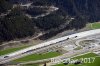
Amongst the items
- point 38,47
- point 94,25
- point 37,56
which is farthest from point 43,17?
point 94,25

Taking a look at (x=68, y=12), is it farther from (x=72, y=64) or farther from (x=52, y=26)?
(x=72, y=64)

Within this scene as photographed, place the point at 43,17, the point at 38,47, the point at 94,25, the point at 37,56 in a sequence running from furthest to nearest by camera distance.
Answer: the point at 94,25 < the point at 43,17 < the point at 38,47 < the point at 37,56

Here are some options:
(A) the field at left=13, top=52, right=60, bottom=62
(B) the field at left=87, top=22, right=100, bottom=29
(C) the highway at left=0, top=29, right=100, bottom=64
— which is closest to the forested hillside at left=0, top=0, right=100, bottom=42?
(B) the field at left=87, top=22, right=100, bottom=29

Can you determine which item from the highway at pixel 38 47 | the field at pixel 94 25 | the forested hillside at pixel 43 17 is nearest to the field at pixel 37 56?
the highway at pixel 38 47

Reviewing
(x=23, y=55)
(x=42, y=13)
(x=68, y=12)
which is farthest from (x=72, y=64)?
(x=68, y=12)

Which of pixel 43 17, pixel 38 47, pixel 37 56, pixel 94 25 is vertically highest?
pixel 94 25

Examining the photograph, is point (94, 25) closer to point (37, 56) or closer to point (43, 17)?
point (43, 17)

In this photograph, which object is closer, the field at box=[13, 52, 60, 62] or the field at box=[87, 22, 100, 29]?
the field at box=[13, 52, 60, 62]

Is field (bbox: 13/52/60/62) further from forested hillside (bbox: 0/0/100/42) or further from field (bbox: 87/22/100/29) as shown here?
field (bbox: 87/22/100/29)

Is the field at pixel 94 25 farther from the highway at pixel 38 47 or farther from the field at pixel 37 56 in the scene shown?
→ the field at pixel 37 56

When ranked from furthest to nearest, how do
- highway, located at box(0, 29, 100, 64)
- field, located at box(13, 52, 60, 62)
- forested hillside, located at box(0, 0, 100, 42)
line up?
forested hillside, located at box(0, 0, 100, 42), highway, located at box(0, 29, 100, 64), field, located at box(13, 52, 60, 62)

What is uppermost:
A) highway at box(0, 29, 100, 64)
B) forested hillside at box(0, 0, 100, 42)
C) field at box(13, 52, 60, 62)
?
forested hillside at box(0, 0, 100, 42)
